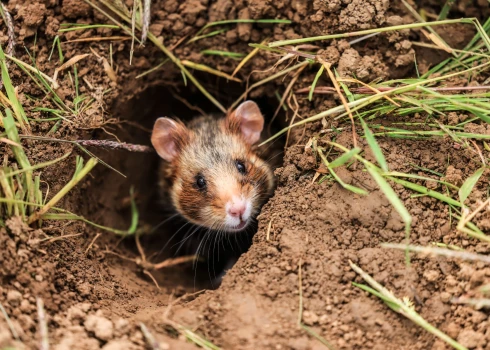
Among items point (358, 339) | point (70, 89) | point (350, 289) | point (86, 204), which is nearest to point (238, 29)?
point (70, 89)

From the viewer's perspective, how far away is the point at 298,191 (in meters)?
4.19

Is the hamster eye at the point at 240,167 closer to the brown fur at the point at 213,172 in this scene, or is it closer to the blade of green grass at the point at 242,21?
the brown fur at the point at 213,172

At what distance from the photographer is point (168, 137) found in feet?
17.7

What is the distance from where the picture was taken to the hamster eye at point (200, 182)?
16.3ft

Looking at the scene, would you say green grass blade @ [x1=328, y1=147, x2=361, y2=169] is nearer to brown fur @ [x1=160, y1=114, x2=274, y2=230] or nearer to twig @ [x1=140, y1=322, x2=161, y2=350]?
brown fur @ [x1=160, y1=114, x2=274, y2=230]

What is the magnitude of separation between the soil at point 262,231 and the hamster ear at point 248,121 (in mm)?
205

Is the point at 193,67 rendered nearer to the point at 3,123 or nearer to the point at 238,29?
the point at 238,29

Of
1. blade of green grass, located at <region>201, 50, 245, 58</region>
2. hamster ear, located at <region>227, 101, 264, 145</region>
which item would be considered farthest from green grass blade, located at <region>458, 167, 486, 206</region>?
blade of green grass, located at <region>201, 50, 245, 58</region>

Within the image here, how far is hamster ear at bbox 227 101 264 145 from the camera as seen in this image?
5.25 metres

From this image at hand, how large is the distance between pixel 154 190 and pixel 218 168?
1.82 meters

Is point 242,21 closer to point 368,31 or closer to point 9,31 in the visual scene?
point 368,31

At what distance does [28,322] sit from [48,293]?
292 mm

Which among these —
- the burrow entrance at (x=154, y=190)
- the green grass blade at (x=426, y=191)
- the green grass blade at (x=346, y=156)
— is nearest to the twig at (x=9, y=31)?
the burrow entrance at (x=154, y=190)

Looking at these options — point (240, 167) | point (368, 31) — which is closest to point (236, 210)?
point (240, 167)
